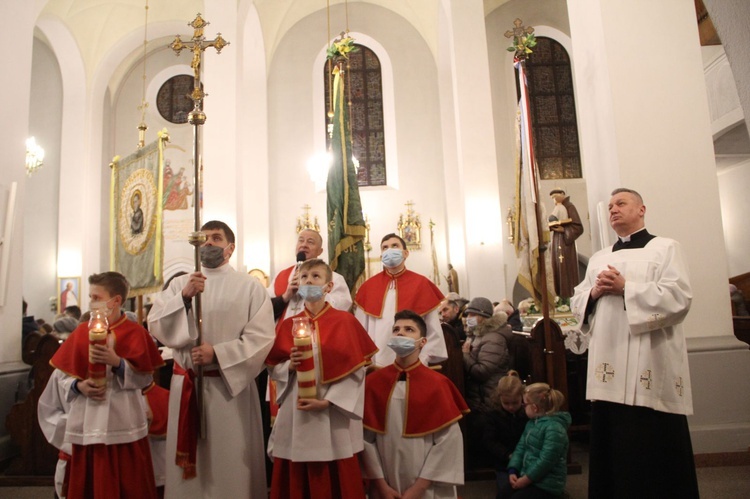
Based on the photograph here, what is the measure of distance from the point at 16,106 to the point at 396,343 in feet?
17.1

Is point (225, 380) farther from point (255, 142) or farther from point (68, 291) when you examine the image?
point (68, 291)

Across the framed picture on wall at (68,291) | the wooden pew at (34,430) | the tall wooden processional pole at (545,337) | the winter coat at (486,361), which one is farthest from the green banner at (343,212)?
the framed picture on wall at (68,291)

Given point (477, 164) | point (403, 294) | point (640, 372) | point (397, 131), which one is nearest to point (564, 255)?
point (403, 294)

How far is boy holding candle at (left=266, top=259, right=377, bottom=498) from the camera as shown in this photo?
2.97 m

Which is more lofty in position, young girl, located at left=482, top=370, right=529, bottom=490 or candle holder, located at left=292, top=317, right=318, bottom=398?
candle holder, located at left=292, top=317, right=318, bottom=398

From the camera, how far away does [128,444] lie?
3357mm

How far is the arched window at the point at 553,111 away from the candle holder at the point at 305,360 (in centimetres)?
1310

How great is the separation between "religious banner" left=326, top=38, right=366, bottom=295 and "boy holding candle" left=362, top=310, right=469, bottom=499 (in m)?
2.06

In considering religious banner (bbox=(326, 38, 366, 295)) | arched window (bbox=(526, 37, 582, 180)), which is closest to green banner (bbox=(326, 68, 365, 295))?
religious banner (bbox=(326, 38, 366, 295))

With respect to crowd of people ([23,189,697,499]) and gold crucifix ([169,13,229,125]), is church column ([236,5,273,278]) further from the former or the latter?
crowd of people ([23,189,697,499])

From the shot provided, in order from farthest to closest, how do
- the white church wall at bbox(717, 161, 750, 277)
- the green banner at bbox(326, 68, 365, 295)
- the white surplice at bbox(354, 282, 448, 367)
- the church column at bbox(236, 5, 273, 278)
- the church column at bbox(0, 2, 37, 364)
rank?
the church column at bbox(236, 5, 273, 278), the white church wall at bbox(717, 161, 750, 277), the church column at bbox(0, 2, 37, 364), the green banner at bbox(326, 68, 365, 295), the white surplice at bbox(354, 282, 448, 367)

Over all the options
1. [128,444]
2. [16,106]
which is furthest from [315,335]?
[16,106]

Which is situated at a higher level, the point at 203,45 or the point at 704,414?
the point at 203,45

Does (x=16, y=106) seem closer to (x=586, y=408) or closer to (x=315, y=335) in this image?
(x=315, y=335)
